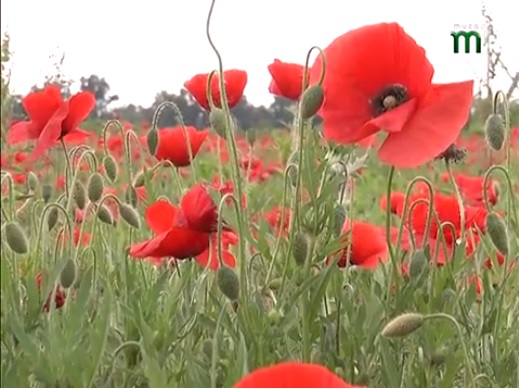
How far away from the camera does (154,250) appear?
0.80m

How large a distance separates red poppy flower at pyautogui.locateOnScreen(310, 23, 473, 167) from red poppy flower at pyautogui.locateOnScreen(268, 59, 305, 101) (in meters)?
0.18

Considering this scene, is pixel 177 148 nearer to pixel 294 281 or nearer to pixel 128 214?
pixel 128 214

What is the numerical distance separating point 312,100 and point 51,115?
12.3 inches

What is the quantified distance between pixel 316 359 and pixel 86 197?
0.33m

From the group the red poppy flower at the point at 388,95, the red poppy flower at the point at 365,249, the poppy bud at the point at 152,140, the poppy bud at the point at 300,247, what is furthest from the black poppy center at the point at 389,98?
the poppy bud at the point at 152,140

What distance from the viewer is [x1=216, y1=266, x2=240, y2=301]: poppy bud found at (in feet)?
2.24

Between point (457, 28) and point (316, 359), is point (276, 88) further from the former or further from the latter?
point (316, 359)

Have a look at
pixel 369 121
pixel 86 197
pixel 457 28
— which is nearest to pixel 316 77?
pixel 369 121

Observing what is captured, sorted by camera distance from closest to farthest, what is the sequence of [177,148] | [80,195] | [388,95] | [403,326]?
[403,326] < [388,95] < [80,195] < [177,148]

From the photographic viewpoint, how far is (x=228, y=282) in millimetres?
685

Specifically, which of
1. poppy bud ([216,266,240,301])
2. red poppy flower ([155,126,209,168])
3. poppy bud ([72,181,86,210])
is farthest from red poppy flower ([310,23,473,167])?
red poppy flower ([155,126,209,168])

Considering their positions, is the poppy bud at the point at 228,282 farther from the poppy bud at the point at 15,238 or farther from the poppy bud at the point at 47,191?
the poppy bud at the point at 47,191

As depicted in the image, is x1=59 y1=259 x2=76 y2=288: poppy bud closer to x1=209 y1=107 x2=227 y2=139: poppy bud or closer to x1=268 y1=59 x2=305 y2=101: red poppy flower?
x1=209 y1=107 x2=227 y2=139: poppy bud

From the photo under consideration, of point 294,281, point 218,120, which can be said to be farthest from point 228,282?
point 218,120
